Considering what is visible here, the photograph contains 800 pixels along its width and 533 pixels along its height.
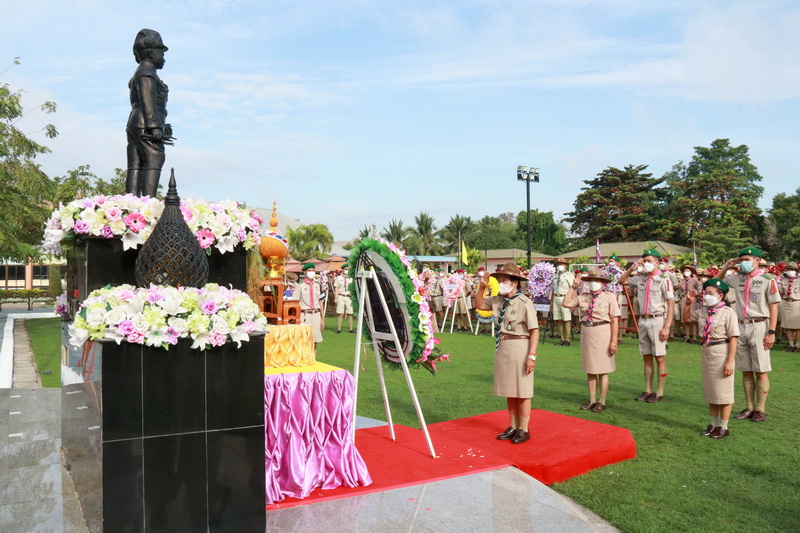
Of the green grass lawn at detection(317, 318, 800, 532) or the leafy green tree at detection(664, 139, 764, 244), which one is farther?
the leafy green tree at detection(664, 139, 764, 244)

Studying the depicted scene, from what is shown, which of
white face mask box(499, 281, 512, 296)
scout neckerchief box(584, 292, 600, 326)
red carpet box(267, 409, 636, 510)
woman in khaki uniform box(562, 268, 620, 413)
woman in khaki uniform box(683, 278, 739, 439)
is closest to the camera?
red carpet box(267, 409, 636, 510)

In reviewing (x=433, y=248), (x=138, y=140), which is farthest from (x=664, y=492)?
(x=433, y=248)

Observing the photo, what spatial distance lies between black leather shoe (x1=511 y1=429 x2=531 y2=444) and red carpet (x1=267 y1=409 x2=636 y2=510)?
70mm

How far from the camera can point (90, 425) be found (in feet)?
14.7

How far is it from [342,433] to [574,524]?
1.94 metres

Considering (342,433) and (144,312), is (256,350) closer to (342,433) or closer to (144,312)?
(144,312)

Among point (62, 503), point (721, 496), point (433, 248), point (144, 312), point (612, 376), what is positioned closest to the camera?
point (144, 312)

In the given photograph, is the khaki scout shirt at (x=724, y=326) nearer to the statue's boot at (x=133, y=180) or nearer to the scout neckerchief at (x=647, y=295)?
the scout neckerchief at (x=647, y=295)

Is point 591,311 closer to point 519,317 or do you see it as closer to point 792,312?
point 519,317

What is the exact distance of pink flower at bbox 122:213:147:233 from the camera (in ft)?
14.5

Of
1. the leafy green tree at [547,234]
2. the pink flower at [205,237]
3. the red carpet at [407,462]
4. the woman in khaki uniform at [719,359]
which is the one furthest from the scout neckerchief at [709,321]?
the leafy green tree at [547,234]


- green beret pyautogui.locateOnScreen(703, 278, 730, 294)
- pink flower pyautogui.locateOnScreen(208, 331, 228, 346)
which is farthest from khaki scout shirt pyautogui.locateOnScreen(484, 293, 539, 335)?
pink flower pyautogui.locateOnScreen(208, 331, 228, 346)

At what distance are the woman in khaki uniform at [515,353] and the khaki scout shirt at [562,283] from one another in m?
10.4

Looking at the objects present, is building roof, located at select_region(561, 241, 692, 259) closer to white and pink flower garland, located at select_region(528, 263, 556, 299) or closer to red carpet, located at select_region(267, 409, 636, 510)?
white and pink flower garland, located at select_region(528, 263, 556, 299)
